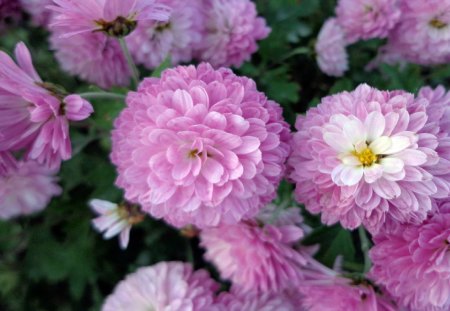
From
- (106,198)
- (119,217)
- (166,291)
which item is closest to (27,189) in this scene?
(106,198)

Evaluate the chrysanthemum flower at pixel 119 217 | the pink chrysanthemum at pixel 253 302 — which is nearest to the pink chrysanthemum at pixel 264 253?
the pink chrysanthemum at pixel 253 302

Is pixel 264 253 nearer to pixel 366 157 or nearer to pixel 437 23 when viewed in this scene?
pixel 366 157

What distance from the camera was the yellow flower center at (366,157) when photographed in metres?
0.73

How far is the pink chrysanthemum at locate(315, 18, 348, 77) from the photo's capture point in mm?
1203

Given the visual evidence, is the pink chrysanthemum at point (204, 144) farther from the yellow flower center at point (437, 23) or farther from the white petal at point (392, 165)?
the yellow flower center at point (437, 23)

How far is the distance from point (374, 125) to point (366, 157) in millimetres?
47

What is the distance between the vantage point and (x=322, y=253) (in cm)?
107

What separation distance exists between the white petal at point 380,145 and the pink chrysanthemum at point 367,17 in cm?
50

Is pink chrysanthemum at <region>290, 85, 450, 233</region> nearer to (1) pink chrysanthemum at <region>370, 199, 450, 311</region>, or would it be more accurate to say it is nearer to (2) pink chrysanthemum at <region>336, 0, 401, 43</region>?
(1) pink chrysanthemum at <region>370, 199, 450, 311</region>

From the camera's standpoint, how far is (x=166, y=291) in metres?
1.02

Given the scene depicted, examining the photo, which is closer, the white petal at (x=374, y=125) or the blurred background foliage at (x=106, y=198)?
the white petal at (x=374, y=125)

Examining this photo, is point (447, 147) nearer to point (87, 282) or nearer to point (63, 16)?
point (63, 16)

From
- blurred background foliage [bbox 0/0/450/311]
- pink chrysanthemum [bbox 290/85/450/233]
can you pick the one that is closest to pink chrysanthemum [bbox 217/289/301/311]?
blurred background foliage [bbox 0/0/450/311]

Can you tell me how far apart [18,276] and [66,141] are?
3.07ft
